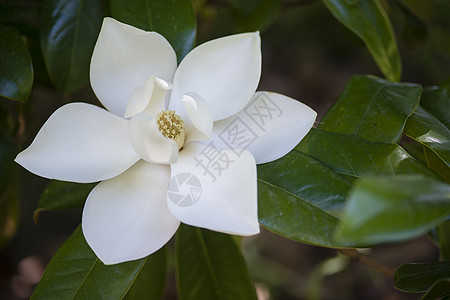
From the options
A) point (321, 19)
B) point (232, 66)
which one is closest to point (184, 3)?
point (232, 66)

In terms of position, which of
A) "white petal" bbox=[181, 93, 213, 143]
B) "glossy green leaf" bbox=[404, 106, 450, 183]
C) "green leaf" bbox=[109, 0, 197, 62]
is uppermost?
"green leaf" bbox=[109, 0, 197, 62]

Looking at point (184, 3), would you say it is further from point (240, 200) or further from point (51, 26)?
point (240, 200)

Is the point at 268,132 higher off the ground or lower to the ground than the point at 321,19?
higher

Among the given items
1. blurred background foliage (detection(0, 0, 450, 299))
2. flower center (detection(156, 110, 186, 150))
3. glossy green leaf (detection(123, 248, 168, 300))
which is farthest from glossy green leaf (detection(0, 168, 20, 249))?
flower center (detection(156, 110, 186, 150))

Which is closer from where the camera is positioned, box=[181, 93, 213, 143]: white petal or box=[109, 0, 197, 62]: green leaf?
box=[181, 93, 213, 143]: white petal

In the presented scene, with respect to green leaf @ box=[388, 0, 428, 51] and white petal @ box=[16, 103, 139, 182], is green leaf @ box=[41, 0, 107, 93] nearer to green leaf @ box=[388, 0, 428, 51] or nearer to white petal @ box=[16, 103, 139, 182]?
white petal @ box=[16, 103, 139, 182]

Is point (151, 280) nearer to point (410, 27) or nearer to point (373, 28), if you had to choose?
point (373, 28)

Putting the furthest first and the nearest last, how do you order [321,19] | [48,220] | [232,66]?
[321,19] → [48,220] → [232,66]
